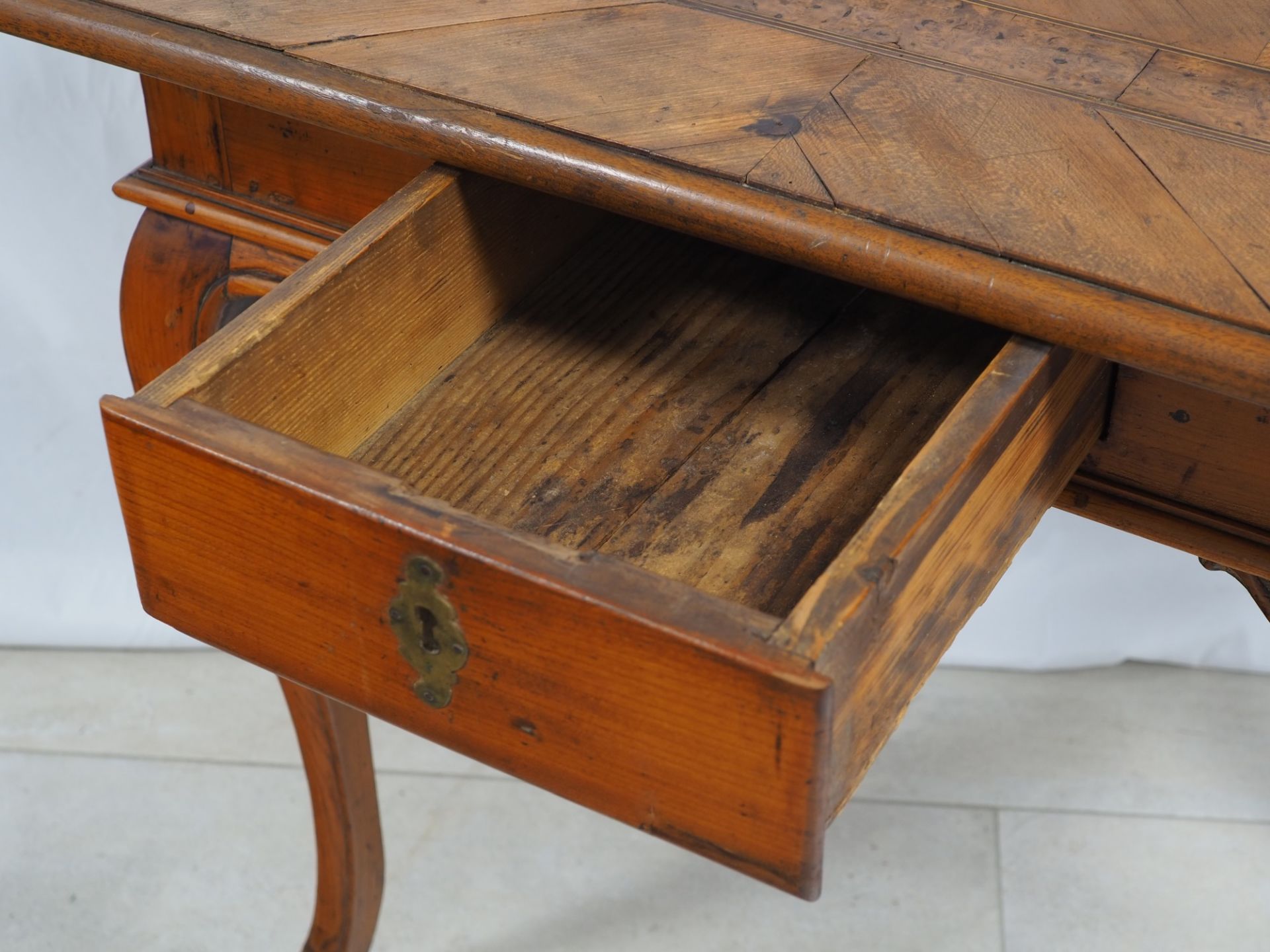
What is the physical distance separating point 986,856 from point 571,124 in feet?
3.12

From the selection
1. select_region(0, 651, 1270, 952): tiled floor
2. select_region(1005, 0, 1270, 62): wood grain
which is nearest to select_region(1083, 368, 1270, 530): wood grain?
select_region(1005, 0, 1270, 62): wood grain

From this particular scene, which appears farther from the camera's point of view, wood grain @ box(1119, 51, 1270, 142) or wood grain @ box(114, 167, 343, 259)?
wood grain @ box(114, 167, 343, 259)

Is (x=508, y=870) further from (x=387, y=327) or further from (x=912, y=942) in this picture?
(x=387, y=327)

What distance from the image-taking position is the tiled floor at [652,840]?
1.46 metres

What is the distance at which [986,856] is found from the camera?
1529mm

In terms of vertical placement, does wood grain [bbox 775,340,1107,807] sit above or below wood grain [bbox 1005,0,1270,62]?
below

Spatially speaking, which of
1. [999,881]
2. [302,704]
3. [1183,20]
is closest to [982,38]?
[1183,20]

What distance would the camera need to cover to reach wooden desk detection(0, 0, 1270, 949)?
677 millimetres

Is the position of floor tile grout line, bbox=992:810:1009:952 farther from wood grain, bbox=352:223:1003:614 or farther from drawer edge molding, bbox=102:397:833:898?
drawer edge molding, bbox=102:397:833:898

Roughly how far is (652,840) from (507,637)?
91cm

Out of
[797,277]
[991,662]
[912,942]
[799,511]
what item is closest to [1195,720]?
[991,662]

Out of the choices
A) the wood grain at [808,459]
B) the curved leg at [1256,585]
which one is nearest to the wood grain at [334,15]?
the wood grain at [808,459]

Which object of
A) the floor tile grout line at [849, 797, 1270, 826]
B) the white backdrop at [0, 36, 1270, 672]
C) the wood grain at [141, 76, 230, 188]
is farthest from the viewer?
the white backdrop at [0, 36, 1270, 672]

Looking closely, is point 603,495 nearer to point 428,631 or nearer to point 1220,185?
point 428,631
